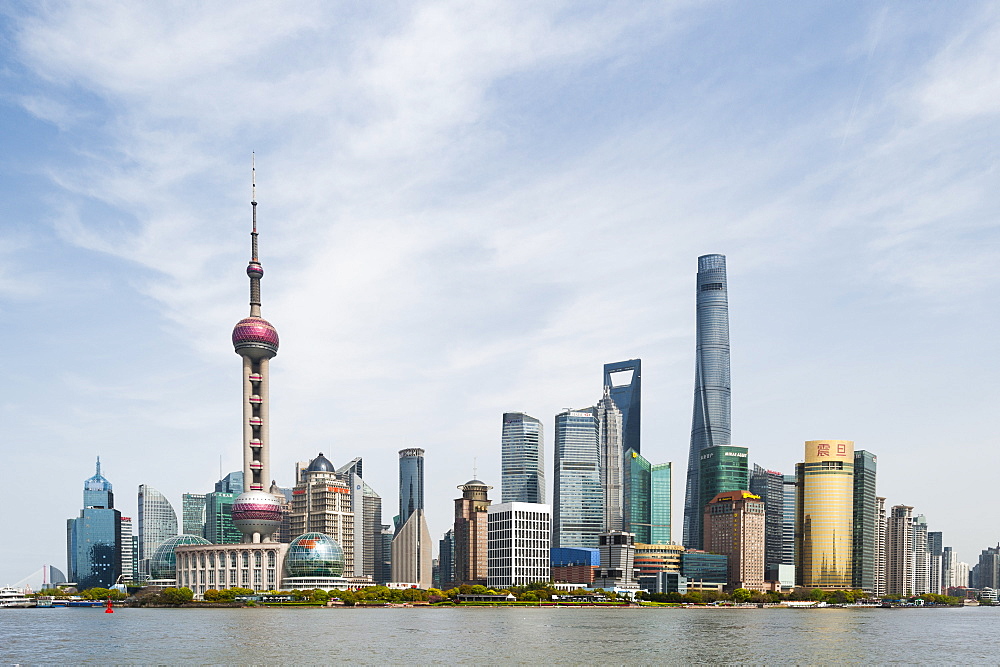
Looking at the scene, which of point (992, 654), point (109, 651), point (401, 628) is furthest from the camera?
point (401, 628)

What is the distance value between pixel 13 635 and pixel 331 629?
181 feet

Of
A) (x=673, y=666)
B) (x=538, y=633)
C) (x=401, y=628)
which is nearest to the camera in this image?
(x=673, y=666)

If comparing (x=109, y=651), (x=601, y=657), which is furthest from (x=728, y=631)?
(x=109, y=651)

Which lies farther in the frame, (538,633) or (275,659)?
(538,633)

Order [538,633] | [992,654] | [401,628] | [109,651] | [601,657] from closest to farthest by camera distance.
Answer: [601,657] → [109,651] → [992,654] → [538,633] → [401,628]

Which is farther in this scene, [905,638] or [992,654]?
[905,638]

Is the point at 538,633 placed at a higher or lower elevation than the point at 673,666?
lower

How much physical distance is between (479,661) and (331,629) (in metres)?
66.3

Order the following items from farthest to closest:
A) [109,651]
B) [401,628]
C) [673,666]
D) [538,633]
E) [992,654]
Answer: [401,628] → [538,633] → [992,654] → [109,651] → [673,666]

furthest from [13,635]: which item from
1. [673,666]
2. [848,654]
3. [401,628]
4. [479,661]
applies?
[848,654]

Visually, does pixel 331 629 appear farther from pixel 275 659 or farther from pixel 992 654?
pixel 992 654

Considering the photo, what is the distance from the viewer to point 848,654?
464 feet

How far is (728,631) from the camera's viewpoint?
190 metres

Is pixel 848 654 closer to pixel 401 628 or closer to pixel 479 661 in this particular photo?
pixel 479 661
